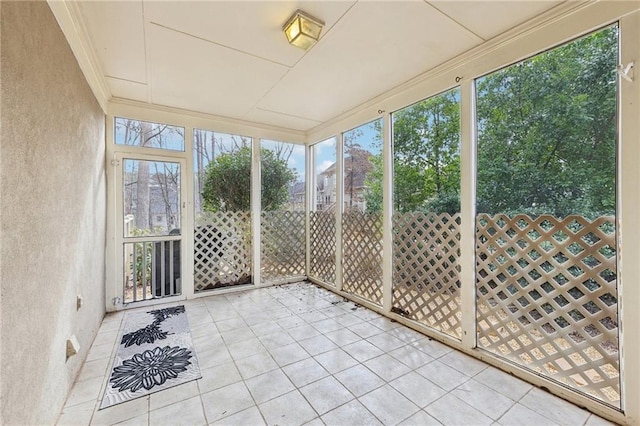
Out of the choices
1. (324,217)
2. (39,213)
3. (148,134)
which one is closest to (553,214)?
(324,217)

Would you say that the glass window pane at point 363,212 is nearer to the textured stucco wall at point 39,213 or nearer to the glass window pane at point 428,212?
the glass window pane at point 428,212

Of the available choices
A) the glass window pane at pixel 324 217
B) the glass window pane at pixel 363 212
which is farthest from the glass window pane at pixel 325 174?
the glass window pane at pixel 363 212

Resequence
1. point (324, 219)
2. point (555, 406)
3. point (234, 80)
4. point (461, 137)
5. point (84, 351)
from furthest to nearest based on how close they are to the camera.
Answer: point (324, 219)
point (234, 80)
point (461, 137)
point (84, 351)
point (555, 406)

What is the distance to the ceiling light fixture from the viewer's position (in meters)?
1.80

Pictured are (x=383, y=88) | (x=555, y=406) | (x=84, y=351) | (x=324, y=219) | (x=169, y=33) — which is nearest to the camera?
(x=555, y=406)

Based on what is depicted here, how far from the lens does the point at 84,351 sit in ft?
7.13

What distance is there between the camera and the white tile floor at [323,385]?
1604mm

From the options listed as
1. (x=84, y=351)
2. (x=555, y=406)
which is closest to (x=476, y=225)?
(x=555, y=406)

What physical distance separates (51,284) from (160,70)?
1970mm

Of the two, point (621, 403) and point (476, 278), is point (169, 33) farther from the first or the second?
point (621, 403)

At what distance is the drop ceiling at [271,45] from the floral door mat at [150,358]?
2.49 meters

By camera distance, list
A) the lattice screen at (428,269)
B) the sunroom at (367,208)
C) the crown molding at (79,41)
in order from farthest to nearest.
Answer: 1. the lattice screen at (428,269)
2. the crown molding at (79,41)
3. the sunroom at (367,208)

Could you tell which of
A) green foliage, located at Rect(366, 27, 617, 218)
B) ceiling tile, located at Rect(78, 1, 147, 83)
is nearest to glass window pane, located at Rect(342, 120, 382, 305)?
green foliage, located at Rect(366, 27, 617, 218)

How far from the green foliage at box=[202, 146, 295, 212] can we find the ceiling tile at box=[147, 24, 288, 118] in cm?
79
